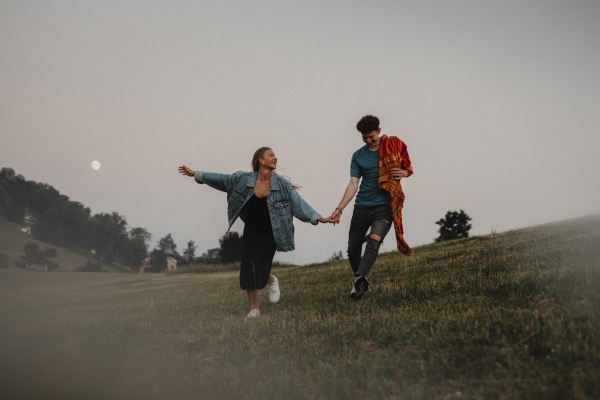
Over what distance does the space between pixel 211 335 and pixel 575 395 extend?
12.2 ft

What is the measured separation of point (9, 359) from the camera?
4.48 m

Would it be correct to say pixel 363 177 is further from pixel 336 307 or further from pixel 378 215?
pixel 336 307

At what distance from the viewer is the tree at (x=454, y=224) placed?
4584cm

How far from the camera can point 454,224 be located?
46.8m

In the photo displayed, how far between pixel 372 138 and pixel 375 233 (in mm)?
1376

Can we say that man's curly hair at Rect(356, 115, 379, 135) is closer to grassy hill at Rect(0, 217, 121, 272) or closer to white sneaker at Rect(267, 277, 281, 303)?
white sneaker at Rect(267, 277, 281, 303)

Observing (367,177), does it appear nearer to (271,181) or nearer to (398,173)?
(398,173)

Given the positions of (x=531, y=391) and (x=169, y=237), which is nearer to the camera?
(x=531, y=391)

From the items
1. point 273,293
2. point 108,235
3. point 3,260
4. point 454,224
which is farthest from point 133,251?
point 273,293

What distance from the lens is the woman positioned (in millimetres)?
5527

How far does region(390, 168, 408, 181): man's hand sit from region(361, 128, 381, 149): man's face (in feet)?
1.78

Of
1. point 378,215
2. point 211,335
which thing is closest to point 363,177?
point 378,215

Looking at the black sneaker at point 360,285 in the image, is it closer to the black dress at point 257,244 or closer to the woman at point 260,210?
the woman at point 260,210

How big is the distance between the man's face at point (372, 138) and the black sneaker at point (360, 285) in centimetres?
A: 193
